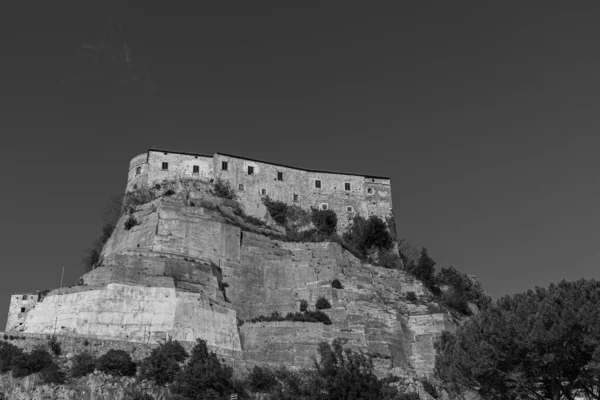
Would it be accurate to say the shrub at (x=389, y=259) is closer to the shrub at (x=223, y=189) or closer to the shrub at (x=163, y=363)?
the shrub at (x=223, y=189)

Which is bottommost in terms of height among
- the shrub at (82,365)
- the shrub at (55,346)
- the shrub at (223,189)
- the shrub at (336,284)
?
the shrub at (82,365)

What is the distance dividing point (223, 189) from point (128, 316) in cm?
1990

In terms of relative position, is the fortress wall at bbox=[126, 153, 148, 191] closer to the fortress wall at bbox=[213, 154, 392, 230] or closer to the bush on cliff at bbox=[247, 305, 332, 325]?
the fortress wall at bbox=[213, 154, 392, 230]

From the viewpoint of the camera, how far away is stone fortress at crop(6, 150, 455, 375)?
42469 millimetres

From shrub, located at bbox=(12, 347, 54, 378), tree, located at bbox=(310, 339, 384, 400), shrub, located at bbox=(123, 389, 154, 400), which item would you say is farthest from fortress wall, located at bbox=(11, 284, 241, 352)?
tree, located at bbox=(310, 339, 384, 400)

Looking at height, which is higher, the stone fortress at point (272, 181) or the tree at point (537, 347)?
the stone fortress at point (272, 181)

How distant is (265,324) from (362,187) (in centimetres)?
2390

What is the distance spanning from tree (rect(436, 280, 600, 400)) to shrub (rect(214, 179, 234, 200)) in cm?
3133

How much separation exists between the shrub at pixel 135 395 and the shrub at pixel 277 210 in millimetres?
26781

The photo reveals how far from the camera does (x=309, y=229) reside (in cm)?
6216

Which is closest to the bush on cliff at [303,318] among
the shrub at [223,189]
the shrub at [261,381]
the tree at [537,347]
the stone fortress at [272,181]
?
the shrub at [261,381]

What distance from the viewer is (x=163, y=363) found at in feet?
125

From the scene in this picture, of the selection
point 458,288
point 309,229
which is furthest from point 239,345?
point 458,288

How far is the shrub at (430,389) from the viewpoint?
42.7 meters
